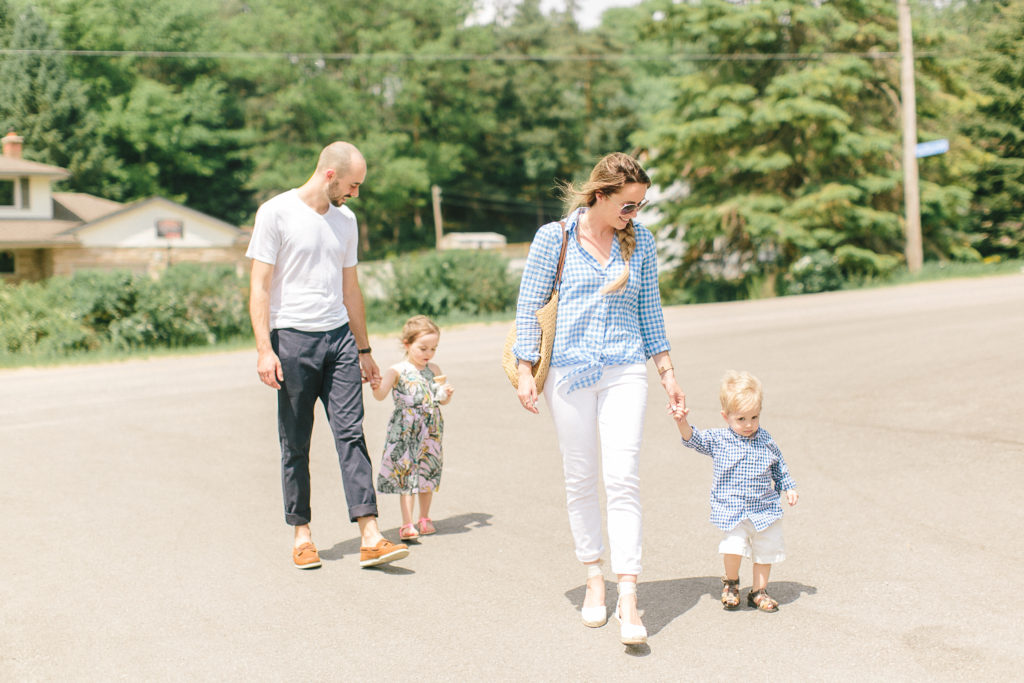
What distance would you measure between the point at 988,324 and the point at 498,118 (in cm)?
5849

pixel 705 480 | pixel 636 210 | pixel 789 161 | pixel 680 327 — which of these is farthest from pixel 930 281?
pixel 636 210

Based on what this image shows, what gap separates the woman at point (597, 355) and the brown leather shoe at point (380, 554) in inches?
43.5

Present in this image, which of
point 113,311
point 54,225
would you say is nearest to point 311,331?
point 113,311

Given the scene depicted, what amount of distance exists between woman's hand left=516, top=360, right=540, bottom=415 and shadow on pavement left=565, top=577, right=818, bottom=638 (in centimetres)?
94

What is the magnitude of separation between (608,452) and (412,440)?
1812mm

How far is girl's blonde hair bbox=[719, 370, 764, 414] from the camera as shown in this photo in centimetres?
438

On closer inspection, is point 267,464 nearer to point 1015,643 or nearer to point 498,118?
point 1015,643

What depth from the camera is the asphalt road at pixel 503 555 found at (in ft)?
12.8

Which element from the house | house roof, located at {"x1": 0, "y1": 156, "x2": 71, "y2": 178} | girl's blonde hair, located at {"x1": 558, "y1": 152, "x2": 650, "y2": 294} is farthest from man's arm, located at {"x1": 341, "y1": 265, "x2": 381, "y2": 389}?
house roof, located at {"x1": 0, "y1": 156, "x2": 71, "y2": 178}

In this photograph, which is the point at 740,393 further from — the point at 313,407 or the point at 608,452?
the point at 313,407

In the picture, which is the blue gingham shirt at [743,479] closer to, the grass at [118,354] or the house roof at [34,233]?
the grass at [118,354]

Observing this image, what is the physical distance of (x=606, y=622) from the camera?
4.27 m

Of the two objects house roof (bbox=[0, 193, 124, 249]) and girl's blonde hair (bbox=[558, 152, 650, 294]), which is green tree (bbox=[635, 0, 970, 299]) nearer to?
house roof (bbox=[0, 193, 124, 249])

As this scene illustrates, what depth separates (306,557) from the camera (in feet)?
16.9
